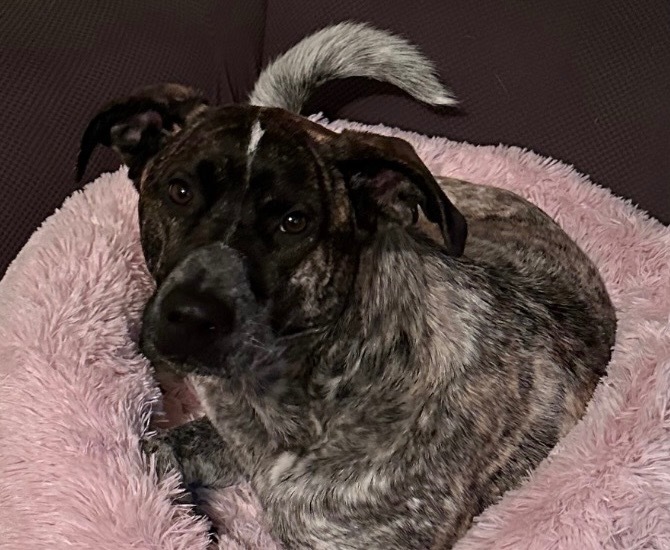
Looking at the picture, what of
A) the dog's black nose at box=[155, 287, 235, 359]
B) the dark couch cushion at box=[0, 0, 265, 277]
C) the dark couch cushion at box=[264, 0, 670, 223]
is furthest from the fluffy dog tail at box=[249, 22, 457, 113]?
the dog's black nose at box=[155, 287, 235, 359]

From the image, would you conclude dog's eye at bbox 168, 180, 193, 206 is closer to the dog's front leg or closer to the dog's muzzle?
the dog's muzzle

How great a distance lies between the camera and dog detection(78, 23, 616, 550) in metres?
1.21

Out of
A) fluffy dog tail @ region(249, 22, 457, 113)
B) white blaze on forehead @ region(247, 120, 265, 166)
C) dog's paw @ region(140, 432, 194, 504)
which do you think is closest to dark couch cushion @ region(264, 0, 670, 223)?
Result: fluffy dog tail @ region(249, 22, 457, 113)

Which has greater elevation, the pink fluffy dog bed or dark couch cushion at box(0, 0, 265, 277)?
dark couch cushion at box(0, 0, 265, 277)

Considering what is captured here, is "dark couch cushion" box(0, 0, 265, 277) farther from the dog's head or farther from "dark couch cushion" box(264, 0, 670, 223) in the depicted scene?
the dog's head

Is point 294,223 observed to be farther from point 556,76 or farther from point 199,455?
point 556,76

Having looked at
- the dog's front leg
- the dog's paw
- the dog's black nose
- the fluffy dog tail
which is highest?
the fluffy dog tail

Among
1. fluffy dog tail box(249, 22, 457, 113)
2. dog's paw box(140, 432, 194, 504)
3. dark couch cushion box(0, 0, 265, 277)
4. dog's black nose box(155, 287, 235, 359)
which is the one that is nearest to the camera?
dog's black nose box(155, 287, 235, 359)

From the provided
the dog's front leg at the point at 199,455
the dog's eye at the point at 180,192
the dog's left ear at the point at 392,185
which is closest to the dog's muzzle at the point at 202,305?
the dog's eye at the point at 180,192

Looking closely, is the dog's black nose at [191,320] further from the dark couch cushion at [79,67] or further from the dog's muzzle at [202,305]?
the dark couch cushion at [79,67]

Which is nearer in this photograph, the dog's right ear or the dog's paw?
the dog's right ear

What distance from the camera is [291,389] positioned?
1.40 metres

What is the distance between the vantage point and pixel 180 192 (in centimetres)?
126

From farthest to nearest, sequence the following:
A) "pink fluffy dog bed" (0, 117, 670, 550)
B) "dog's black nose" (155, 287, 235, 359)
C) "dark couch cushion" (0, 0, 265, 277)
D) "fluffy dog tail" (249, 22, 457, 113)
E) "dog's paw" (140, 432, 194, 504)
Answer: "fluffy dog tail" (249, 22, 457, 113)
"dark couch cushion" (0, 0, 265, 277)
"dog's paw" (140, 432, 194, 504)
"pink fluffy dog bed" (0, 117, 670, 550)
"dog's black nose" (155, 287, 235, 359)
